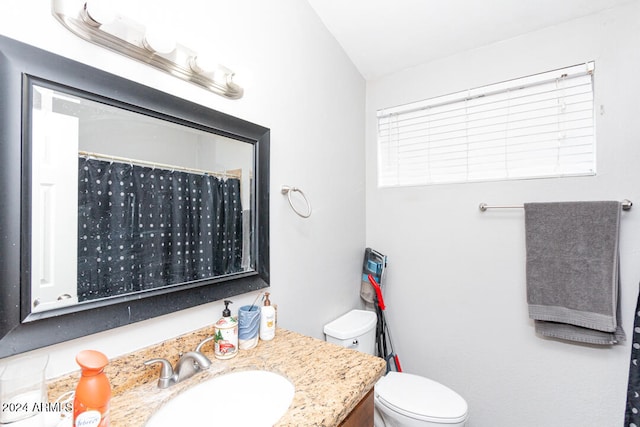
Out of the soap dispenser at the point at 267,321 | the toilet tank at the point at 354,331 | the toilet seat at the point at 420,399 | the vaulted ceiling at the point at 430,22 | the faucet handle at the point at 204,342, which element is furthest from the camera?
the toilet tank at the point at 354,331

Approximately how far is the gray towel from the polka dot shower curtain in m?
1.49

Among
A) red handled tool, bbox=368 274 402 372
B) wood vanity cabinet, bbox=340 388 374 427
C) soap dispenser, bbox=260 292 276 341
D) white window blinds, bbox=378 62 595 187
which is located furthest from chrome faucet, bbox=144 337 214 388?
white window blinds, bbox=378 62 595 187

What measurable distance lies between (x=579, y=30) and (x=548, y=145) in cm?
58

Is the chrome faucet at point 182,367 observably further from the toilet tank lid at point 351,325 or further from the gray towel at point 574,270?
the gray towel at point 574,270

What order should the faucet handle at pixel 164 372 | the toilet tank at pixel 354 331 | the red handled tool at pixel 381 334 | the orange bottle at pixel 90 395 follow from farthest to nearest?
1. the red handled tool at pixel 381 334
2. the toilet tank at pixel 354 331
3. the faucet handle at pixel 164 372
4. the orange bottle at pixel 90 395

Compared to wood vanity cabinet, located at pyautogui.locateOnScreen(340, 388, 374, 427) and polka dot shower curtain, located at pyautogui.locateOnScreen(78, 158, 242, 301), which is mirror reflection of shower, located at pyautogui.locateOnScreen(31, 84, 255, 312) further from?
wood vanity cabinet, located at pyautogui.locateOnScreen(340, 388, 374, 427)

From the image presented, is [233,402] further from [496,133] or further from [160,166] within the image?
[496,133]

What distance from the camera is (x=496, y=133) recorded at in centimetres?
172

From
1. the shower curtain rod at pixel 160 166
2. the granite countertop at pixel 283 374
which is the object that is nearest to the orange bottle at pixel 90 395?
the granite countertop at pixel 283 374

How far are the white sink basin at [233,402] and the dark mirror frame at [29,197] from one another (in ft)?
0.86

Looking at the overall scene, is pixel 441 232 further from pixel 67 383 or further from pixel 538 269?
pixel 67 383

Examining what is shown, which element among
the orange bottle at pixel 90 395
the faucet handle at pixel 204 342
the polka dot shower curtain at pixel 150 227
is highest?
the polka dot shower curtain at pixel 150 227

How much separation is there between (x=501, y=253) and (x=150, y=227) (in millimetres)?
1738

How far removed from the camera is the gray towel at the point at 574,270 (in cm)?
136
